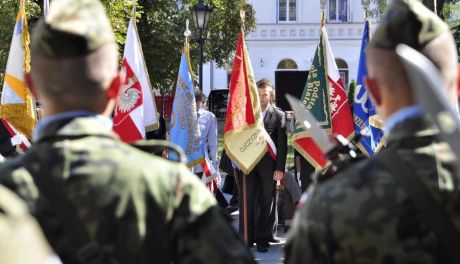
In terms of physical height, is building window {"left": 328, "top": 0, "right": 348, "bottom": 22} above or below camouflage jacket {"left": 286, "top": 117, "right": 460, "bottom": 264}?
above

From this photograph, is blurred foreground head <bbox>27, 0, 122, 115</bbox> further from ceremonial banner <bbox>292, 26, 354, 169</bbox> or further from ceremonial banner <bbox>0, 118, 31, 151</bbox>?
ceremonial banner <bbox>292, 26, 354, 169</bbox>

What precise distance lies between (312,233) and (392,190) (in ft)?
0.89

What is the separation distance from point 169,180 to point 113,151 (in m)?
0.19

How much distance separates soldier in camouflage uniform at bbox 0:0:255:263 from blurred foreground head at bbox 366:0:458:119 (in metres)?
0.64

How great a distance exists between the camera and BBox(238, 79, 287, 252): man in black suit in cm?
854

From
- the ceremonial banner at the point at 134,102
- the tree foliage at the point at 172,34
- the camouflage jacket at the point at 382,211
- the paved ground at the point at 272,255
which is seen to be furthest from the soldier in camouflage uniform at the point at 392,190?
the tree foliage at the point at 172,34

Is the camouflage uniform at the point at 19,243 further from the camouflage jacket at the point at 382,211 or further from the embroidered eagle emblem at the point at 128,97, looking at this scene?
the embroidered eagle emblem at the point at 128,97

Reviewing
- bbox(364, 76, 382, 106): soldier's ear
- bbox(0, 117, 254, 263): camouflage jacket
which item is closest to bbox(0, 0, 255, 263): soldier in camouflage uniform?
bbox(0, 117, 254, 263): camouflage jacket

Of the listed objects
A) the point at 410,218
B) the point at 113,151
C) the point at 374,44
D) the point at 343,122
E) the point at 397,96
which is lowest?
the point at 343,122

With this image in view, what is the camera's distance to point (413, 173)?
2111 millimetres

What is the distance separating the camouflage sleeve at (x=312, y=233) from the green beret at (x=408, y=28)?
20.2 inches

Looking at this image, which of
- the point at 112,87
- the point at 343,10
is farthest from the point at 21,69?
the point at 343,10

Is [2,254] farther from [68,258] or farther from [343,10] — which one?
[343,10]

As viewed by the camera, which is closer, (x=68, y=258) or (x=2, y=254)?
(x=2, y=254)
